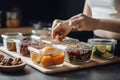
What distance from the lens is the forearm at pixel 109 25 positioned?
144cm

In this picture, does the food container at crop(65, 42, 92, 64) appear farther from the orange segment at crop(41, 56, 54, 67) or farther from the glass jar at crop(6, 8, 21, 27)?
the glass jar at crop(6, 8, 21, 27)

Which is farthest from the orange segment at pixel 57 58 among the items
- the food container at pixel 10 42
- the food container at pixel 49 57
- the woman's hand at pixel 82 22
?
the food container at pixel 10 42

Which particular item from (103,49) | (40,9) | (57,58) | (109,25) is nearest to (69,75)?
(57,58)

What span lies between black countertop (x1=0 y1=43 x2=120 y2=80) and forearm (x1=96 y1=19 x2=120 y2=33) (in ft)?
0.89

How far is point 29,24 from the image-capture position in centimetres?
318

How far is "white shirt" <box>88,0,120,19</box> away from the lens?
1554 mm

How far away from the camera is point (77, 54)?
1285 mm

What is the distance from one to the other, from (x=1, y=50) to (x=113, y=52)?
0.60 metres

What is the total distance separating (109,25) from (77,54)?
0.93 feet

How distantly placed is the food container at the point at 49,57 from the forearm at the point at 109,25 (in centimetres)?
29

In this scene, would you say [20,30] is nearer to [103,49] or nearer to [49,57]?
[103,49]

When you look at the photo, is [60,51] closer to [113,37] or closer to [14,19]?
[113,37]

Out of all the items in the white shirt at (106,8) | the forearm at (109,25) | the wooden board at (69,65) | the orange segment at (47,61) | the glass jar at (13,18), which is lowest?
the wooden board at (69,65)

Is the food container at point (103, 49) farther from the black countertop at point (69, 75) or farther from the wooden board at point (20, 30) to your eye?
the wooden board at point (20, 30)
